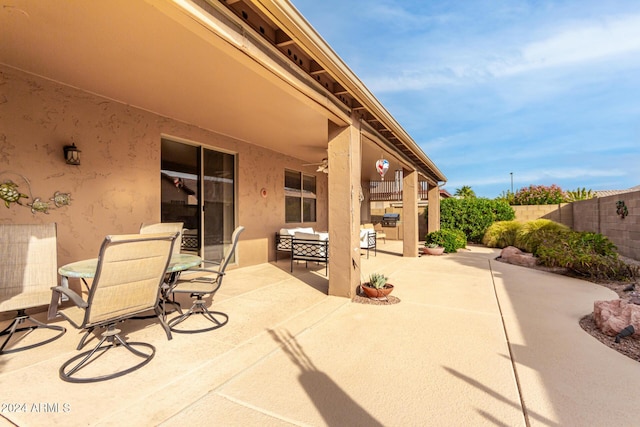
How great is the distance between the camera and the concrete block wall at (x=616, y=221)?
593 centimetres

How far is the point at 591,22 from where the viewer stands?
24.4 ft

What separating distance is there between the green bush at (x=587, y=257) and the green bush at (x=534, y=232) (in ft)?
2.97

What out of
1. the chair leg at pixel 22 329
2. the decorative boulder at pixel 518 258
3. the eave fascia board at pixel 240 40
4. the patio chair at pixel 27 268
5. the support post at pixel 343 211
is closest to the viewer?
the eave fascia board at pixel 240 40

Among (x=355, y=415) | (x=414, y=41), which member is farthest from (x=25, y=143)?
(x=414, y=41)

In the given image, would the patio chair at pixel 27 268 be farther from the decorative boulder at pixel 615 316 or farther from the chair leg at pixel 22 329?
the decorative boulder at pixel 615 316

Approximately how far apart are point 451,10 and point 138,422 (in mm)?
10403

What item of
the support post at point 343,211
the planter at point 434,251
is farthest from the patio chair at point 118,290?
the planter at point 434,251

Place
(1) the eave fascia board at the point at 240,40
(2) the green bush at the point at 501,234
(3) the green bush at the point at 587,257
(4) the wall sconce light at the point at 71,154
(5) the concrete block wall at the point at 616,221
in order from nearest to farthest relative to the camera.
Result: (1) the eave fascia board at the point at 240,40 → (4) the wall sconce light at the point at 71,154 → (3) the green bush at the point at 587,257 → (5) the concrete block wall at the point at 616,221 → (2) the green bush at the point at 501,234

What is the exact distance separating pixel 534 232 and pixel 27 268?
1022cm

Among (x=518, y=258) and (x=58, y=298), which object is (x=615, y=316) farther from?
(x=58, y=298)

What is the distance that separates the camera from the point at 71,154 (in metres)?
3.68

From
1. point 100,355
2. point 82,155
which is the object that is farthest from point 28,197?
point 100,355

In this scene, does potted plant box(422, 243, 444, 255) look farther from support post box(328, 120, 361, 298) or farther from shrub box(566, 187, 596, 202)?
shrub box(566, 187, 596, 202)

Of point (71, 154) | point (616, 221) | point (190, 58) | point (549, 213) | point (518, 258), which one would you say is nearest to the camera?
point (190, 58)
